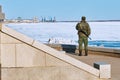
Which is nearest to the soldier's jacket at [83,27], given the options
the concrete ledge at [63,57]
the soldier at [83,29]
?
the soldier at [83,29]

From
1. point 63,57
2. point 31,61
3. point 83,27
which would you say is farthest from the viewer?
point 83,27

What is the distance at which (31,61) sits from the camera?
10578 millimetres

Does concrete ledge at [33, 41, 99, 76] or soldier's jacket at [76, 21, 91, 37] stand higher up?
soldier's jacket at [76, 21, 91, 37]

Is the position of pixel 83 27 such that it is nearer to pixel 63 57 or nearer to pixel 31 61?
pixel 63 57

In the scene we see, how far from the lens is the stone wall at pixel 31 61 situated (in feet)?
34.2

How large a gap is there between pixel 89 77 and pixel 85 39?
6.05 m

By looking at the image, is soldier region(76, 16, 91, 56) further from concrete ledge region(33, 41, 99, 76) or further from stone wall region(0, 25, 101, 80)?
stone wall region(0, 25, 101, 80)

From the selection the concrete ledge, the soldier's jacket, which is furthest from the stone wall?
the soldier's jacket

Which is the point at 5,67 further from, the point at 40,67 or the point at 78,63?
the point at 78,63

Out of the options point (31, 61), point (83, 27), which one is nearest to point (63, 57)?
point (31, 61)

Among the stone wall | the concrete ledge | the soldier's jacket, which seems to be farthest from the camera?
the soldier's jacket

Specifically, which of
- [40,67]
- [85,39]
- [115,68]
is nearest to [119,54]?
[85,39]

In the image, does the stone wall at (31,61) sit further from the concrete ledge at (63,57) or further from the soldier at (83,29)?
the soldier at (83,29)

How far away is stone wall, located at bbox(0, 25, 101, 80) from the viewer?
10.4 metres
